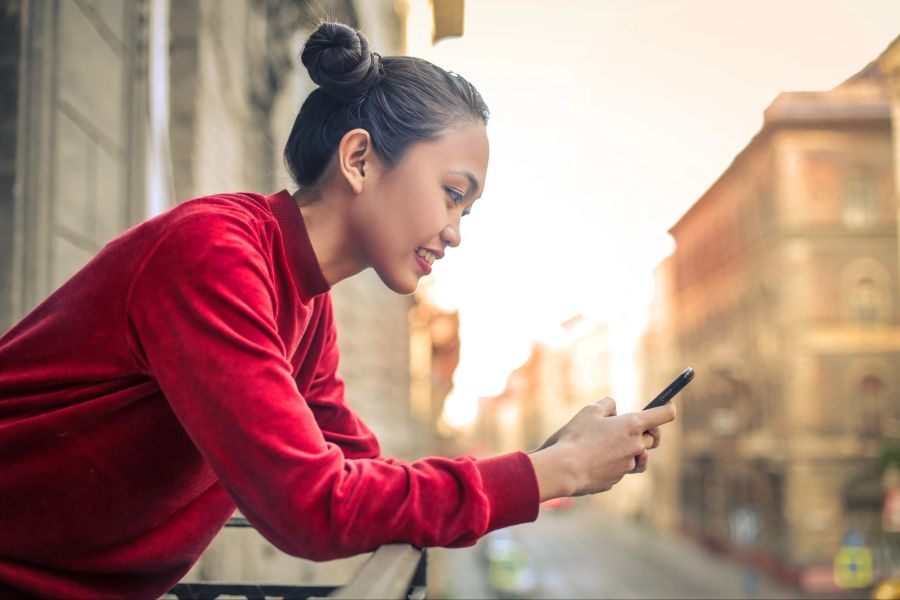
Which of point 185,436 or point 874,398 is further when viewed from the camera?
point 874,398

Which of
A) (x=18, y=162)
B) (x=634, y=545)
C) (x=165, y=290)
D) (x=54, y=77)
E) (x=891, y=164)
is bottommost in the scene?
(x=634, y=545)

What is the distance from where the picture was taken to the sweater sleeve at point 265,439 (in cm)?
77

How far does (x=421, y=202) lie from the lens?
3.36 feet

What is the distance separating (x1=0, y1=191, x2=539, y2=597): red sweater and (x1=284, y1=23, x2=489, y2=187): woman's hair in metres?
0.10

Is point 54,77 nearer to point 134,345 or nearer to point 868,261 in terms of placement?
point 134,345

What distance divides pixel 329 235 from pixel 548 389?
68.8 m

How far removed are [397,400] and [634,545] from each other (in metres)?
33.3

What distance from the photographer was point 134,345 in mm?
860

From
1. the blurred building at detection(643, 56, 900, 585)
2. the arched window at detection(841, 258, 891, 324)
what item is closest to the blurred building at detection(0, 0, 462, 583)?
the blurred building at detection(643, 56, 900, 585)

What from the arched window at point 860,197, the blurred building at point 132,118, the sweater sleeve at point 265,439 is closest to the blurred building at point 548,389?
the arched window at point 860,197

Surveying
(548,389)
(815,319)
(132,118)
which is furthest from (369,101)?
(548,389)

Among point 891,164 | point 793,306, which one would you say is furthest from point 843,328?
point 891,164

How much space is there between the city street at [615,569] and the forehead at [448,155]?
19.6m

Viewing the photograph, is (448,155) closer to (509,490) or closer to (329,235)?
(329,235)
